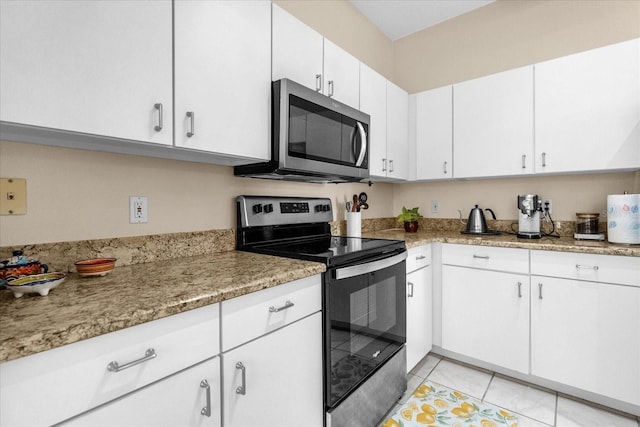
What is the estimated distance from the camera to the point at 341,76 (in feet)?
6.38

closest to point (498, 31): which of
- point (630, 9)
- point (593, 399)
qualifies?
point (630, 9)

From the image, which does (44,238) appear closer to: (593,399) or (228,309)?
(228,309)

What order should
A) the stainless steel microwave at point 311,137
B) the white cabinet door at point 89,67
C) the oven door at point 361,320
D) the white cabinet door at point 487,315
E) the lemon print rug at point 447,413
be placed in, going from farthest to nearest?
1. the white cabinet door at point 487,315
2. the lemon print rug at point 447,413
3. the stainless steel microwave at point 311,137
4. the oven door at point 361,320
5. the white cabinet door at point 89,67

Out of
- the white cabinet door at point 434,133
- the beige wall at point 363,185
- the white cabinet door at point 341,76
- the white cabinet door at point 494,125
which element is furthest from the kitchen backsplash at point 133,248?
the white cabinet door at point 494,125

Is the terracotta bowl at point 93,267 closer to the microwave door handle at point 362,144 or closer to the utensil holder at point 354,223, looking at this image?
the microwave door handle at point 362,144

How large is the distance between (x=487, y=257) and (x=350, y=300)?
3.86ft

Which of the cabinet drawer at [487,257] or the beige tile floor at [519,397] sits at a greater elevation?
the cabinet drawer at [487,257]

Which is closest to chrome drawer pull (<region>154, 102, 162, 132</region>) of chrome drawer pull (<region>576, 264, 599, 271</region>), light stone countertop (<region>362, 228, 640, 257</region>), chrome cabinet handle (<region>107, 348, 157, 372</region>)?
chrome cabinet handle (<region>107, 348, 157, 372</region>)

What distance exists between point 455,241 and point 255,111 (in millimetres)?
1597

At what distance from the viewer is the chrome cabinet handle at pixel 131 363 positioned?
2.36 ft

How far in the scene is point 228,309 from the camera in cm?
96

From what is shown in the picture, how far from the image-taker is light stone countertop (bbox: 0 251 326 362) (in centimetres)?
64

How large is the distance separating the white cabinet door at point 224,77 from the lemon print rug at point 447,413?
157cm

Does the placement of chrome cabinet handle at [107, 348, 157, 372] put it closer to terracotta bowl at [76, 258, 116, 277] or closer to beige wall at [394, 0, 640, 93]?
terracotta bowl at [76, 258, 116, 277]
